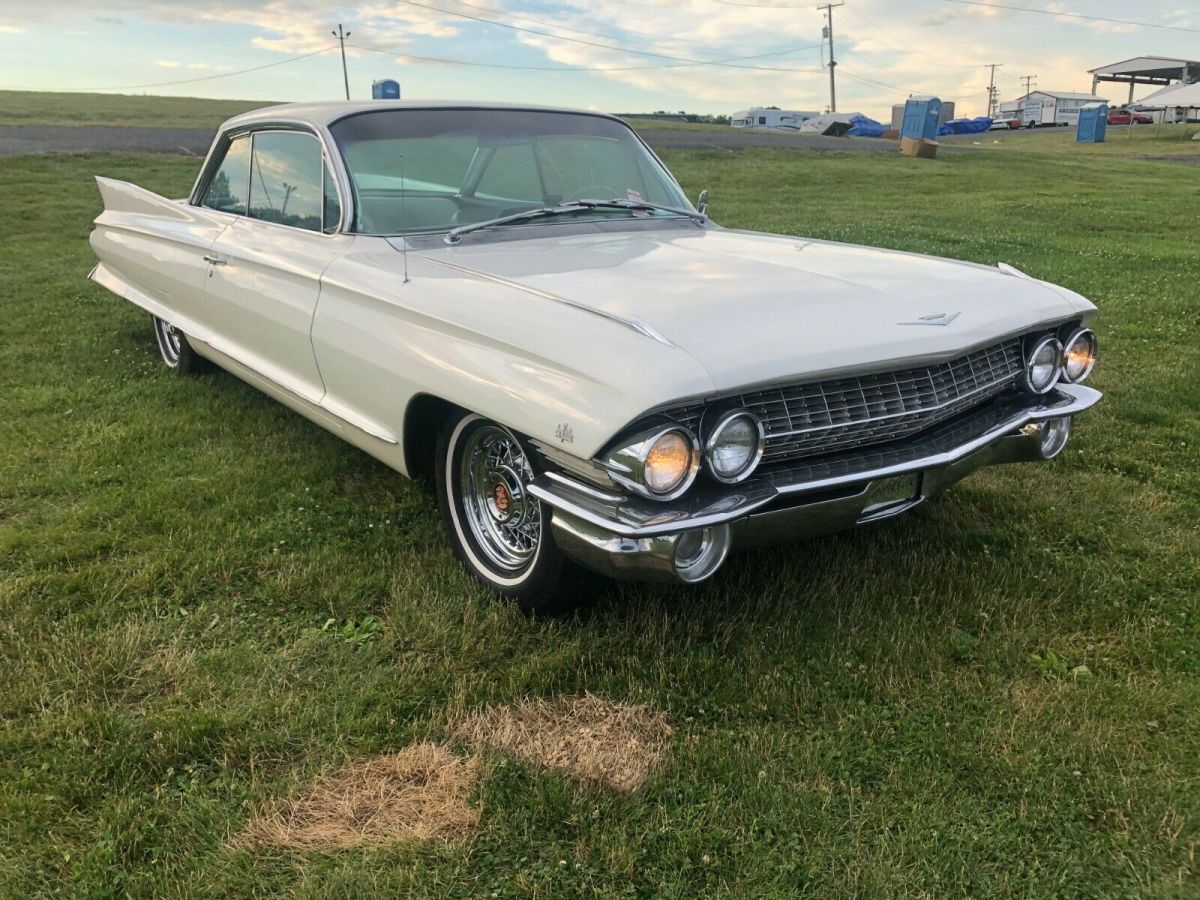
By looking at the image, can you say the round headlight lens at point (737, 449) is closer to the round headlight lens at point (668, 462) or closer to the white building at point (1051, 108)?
the round headlight lens at point (668, 462)

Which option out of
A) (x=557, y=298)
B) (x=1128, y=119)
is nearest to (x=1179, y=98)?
(x=1128, y=119)

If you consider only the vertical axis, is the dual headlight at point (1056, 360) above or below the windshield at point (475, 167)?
below

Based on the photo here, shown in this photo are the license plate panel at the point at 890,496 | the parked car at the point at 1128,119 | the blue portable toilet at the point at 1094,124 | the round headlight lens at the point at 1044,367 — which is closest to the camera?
the license plate panel at the point at 890,496

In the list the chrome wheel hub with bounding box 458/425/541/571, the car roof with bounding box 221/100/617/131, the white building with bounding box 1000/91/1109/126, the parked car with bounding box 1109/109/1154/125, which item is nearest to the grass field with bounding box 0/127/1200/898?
the chrome wheel hub with bounding box 458/425/541/571

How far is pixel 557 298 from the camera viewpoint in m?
2.55

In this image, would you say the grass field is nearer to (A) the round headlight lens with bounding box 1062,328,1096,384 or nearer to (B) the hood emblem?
(A) the round headlight lens with bounding box 1062,328,1096,384

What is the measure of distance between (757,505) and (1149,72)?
71.9m

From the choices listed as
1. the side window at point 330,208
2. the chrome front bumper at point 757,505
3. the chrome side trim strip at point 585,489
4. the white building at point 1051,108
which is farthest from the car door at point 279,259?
the white building at point 1051,108

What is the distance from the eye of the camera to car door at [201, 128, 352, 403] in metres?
3.47

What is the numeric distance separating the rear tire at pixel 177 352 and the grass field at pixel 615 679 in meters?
0.83

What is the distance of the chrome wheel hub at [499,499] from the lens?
2.77 m

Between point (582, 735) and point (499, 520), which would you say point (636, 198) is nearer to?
point (499, 520)

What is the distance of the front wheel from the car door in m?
0.78

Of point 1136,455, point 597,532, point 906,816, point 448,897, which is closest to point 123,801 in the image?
point 448,897
